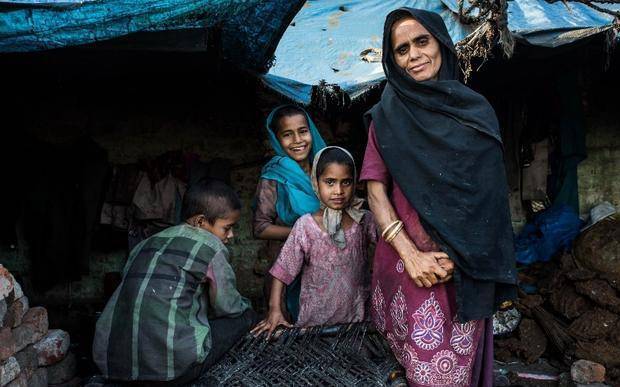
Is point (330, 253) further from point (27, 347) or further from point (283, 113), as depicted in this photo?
point (27, 347)

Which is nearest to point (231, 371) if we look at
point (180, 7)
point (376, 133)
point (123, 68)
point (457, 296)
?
point (457, 296)

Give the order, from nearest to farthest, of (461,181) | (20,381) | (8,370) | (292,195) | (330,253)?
(461,181), (8,370), (20,381), (330,253), (292,195)

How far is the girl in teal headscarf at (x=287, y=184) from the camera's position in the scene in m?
2.59

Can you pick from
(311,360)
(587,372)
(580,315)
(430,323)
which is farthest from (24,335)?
(580,315)

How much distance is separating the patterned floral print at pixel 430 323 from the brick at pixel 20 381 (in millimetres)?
1654

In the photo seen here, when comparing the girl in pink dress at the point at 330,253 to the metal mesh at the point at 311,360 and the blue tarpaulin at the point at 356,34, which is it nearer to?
the metal mesh at the point at 311,360

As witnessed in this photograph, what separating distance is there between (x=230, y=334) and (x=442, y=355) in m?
0.90

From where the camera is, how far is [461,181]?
1.58 metres

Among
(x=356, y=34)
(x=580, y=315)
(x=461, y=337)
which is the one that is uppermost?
(x=356, y=34)

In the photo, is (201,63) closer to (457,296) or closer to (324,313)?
(324,313)

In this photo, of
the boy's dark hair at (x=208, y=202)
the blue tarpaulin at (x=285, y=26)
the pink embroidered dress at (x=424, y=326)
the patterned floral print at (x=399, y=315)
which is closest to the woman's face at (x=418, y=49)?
the pink embroidered dress at (x=424, y=326)

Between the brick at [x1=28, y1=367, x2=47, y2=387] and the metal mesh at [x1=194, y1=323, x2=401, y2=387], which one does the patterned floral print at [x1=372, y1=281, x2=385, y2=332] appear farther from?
the brick at [x1=28, y1=367, x2=47, y2=387]

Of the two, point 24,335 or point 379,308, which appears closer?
point 379,308

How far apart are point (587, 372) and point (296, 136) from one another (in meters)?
2.92
